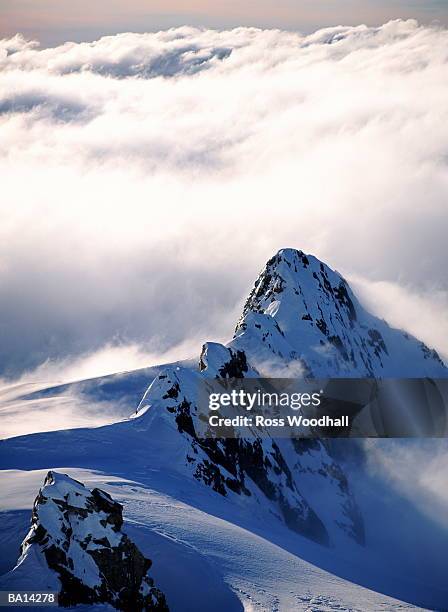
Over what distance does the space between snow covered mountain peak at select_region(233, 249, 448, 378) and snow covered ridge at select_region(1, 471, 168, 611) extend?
242 feet

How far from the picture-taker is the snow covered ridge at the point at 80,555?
46.5 meters

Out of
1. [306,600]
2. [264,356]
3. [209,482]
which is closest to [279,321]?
[264,356]

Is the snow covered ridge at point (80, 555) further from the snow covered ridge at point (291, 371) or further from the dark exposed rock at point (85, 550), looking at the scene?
the snow covered ridge at point (291, 371)

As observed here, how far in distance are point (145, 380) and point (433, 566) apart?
5644cm

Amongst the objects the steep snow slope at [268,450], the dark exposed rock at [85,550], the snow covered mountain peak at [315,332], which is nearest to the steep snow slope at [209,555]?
the steep snow slope at [268,450]

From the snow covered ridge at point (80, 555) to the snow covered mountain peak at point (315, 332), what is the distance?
73773 mm

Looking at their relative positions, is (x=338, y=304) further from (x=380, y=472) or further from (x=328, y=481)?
(x=328, y=481)

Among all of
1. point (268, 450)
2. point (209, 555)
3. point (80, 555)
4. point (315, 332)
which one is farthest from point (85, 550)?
point (315, 332)

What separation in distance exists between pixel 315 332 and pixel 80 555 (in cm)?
9956

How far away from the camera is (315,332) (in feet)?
469

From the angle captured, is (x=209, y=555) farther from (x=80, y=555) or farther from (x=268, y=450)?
(x=268, y=450)

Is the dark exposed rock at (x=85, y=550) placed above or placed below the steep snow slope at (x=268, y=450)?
below

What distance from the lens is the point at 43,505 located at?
47656 millimetres

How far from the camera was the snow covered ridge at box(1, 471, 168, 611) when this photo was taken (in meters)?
46.5
